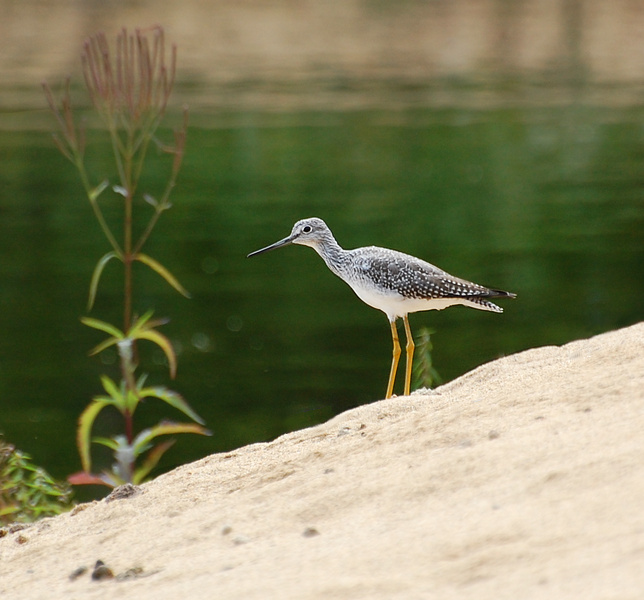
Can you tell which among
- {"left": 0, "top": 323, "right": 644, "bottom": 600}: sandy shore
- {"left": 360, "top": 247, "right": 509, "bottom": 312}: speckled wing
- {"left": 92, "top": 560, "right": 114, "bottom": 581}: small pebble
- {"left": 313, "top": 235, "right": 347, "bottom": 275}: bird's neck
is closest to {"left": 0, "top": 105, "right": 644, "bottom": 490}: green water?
{"left": 0, "top": 323, "right": 644, "bottom": 600}: sandy shore

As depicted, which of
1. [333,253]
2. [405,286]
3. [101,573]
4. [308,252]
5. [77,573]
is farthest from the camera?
[308,252]

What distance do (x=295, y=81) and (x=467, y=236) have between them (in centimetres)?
1844

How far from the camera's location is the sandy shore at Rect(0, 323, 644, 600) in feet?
11.2

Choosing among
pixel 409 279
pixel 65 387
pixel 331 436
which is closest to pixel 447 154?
pixel 65 387

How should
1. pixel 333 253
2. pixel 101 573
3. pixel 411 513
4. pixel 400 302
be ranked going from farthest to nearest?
pixel 333 253 < pixel 400 302 < pixel 101 573 < pixel 411 513

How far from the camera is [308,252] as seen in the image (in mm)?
21016

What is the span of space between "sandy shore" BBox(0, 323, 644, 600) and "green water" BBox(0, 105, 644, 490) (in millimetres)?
847

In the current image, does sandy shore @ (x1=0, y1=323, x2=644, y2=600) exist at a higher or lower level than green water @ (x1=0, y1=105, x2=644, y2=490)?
higher

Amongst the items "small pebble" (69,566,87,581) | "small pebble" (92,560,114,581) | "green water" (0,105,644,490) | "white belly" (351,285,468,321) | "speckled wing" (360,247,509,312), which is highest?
"speckled wing" (360,247,509,312)

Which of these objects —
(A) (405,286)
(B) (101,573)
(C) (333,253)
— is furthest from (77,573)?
(C) (333,253)

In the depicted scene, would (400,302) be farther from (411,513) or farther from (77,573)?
(77,573)

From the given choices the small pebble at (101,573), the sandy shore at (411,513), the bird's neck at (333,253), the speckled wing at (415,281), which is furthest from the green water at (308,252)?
the bird's neck at (333,253)

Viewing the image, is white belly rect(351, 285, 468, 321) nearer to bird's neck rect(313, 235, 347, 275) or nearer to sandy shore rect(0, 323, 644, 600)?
bird's neck rect(313, 235, 347, 275)

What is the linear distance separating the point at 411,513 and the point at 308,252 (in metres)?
17.1
